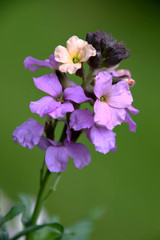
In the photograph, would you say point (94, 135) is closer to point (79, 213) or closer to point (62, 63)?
point (62, 63)

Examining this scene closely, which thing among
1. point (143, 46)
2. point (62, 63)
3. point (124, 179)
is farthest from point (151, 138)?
point (62, 63)

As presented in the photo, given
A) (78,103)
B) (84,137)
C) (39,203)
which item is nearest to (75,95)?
(78,103)

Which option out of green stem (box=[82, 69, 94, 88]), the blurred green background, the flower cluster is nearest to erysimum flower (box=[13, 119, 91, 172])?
the flower cluster

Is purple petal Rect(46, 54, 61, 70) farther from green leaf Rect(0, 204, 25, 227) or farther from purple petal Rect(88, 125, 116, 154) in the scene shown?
green leaf Rect(0, 204, 25, 227)

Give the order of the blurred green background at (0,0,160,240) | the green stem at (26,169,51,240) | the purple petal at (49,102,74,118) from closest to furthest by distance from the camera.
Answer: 1. the purple petal at (49,102,74,118)
2. the green stem at (26,169,51,240)
3. the blurred green background at (0,0,160,240)

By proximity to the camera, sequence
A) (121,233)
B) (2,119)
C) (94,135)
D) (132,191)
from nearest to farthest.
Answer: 1. (94,135)
2. (121,233)
3. (132,191)
4. (2,119)
